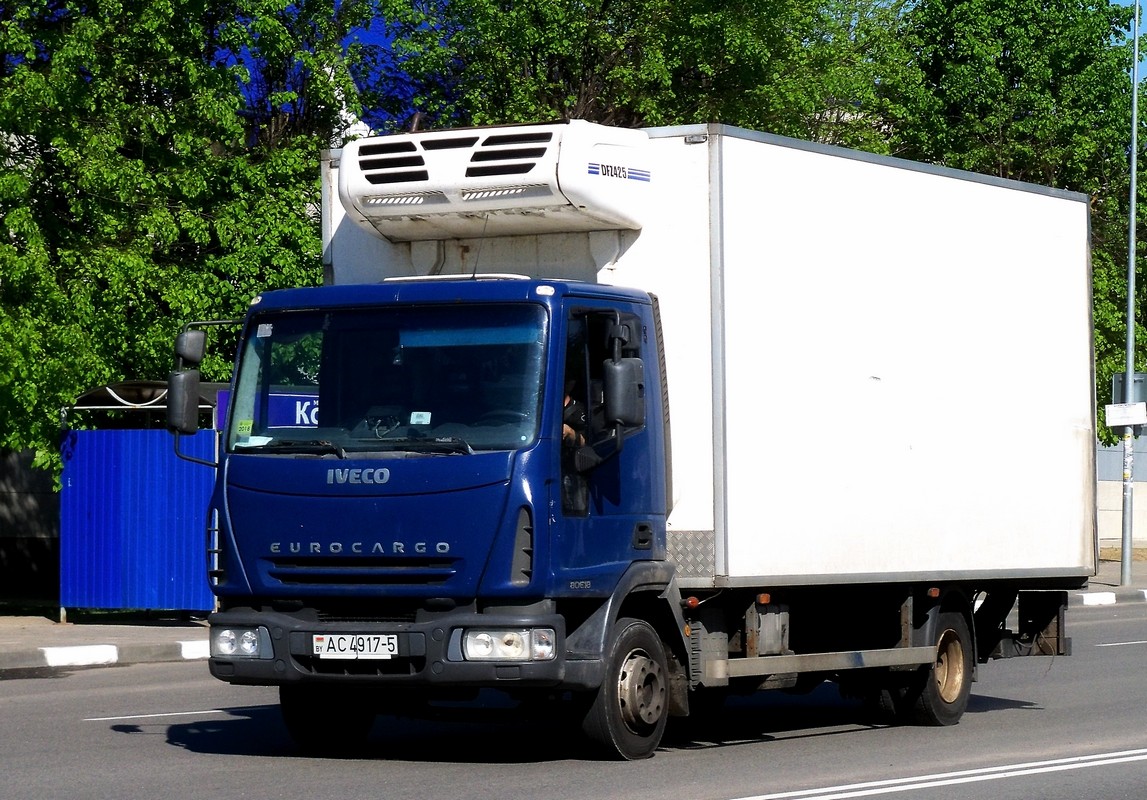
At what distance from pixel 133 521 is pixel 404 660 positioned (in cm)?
1131

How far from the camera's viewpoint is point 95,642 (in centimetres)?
1705

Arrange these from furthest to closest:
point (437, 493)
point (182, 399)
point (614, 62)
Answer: point (614, 62), point (182, 399), point (437, 493)

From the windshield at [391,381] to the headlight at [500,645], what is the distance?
88 centimetres

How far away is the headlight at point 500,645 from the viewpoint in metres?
8.37

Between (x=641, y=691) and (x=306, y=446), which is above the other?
(x=306, y=446)

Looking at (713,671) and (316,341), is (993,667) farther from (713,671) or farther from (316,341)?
(316,341)

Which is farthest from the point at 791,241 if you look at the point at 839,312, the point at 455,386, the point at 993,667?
the point at 993,667

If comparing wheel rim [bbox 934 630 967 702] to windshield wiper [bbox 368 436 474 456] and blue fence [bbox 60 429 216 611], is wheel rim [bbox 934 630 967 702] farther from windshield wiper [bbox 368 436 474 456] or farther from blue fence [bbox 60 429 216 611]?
blue fence [bbox 60 429 216 611]

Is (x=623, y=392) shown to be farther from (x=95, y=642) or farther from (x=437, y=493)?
(x=95, y=642)

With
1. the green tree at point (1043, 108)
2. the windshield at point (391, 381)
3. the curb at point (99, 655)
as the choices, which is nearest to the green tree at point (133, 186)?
the curb at point (99, 655)

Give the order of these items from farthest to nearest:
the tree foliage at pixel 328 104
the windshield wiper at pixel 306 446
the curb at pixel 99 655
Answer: the tree foliage at pixel 328 104 < the curb at pixel 99 655 < the windshield wiper at pixel 306 446

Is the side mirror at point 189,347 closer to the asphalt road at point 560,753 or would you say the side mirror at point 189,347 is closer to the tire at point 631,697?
the asphalt road at point 560,753

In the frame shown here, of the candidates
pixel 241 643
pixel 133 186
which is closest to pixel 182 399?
pixel 241 643

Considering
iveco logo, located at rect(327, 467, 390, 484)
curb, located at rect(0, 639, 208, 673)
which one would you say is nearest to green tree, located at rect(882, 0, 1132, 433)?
curb, located at rect(0, 639, 208, 673)
